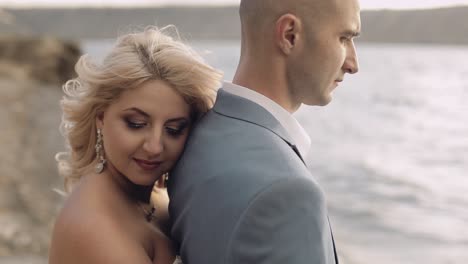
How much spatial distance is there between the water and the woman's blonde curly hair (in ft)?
0.27

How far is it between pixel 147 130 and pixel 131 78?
5.7 inches

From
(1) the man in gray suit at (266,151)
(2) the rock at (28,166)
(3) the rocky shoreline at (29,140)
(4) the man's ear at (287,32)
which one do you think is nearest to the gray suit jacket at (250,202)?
(1) the man in gray suit at (266,151)

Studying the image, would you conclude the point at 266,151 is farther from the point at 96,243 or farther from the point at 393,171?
the point at 393,171

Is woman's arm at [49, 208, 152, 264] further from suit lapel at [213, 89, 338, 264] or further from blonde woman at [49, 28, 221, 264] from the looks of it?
suit lapel at [213, 89, 338, 264]

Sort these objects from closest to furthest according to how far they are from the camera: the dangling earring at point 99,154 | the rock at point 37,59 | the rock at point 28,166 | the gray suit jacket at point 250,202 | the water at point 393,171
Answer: the gray suit jacket at point 250,202, the dangling earring at point 99,154, the rock at point 28,166, the water at point 393,171, the rock at point 37,59

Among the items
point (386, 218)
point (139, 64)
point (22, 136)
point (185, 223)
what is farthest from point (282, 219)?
point (22, 136)

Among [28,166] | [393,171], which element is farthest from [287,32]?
[393,171]

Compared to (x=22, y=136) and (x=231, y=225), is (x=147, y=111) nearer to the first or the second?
(x=231, y=225)

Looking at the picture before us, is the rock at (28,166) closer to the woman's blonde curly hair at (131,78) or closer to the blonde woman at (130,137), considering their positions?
the woman's blonde curly hair at (131,78)

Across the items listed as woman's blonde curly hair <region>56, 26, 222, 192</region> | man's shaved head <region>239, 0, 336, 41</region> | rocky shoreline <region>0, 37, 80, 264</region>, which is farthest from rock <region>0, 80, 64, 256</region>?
man's shaved head <region>239, 0, 336, 41</region>

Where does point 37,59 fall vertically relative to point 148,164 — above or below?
above

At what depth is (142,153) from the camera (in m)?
2.00

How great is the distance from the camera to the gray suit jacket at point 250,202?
1661mm

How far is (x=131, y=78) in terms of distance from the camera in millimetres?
1989
